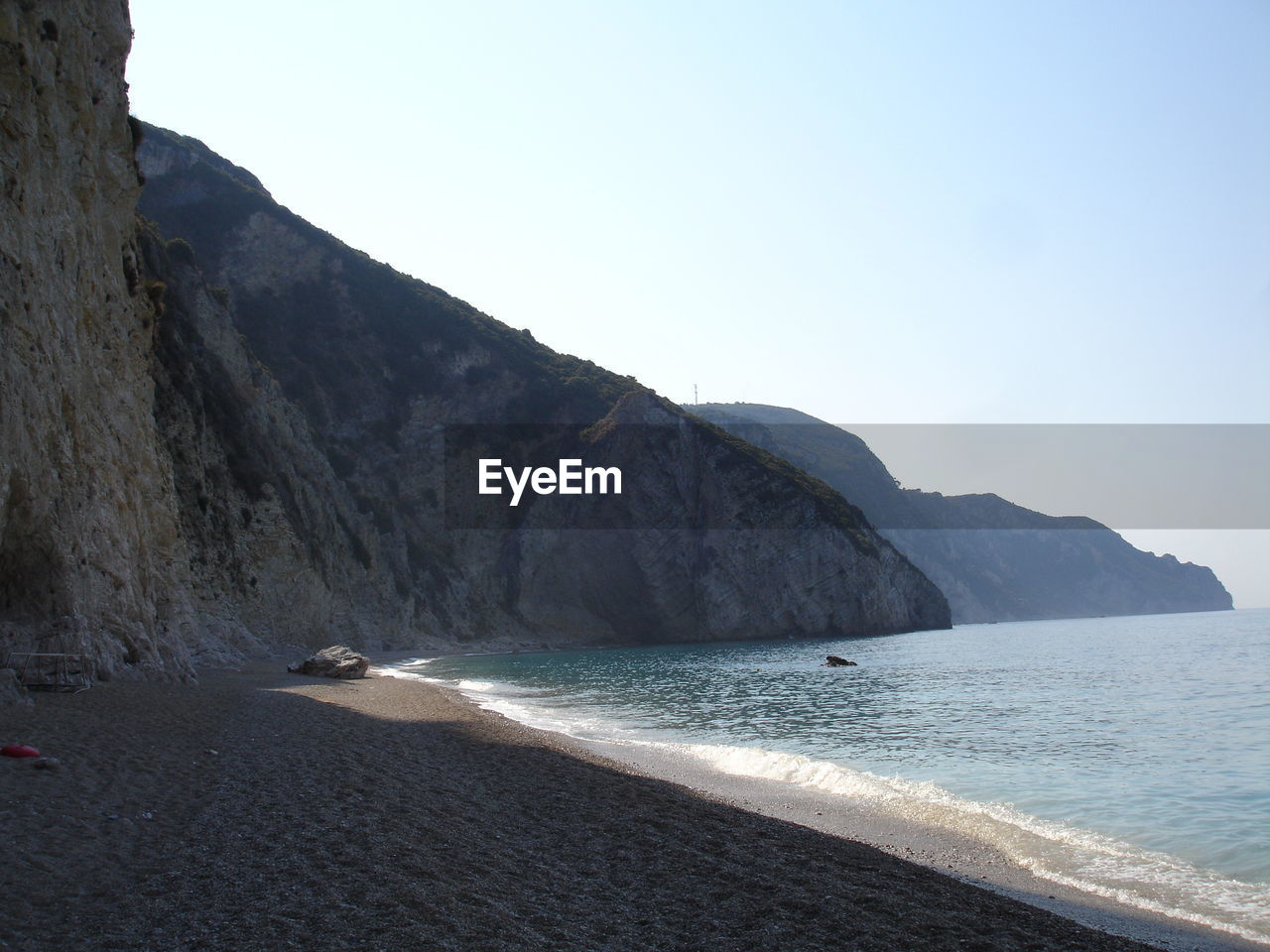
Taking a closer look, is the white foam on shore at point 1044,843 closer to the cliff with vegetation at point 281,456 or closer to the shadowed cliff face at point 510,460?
the cliff with vegetation at point 281,456

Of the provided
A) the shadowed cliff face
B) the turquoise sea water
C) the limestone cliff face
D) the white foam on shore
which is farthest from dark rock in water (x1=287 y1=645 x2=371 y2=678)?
the shadowed cliff face

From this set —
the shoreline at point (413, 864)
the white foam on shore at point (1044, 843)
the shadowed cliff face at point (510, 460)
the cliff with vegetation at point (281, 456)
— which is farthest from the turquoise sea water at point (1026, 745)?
the shadowed cliff face at point (510, 460)

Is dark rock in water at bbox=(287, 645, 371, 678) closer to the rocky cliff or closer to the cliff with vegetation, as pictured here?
the cliff with vegetation

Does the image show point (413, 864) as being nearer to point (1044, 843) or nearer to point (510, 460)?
point (1044, 843)

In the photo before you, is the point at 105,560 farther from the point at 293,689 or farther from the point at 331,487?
the point at 331,487

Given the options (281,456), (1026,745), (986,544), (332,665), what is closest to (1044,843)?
(1026,745)

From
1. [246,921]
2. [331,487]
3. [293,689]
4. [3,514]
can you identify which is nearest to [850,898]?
[246,921]
